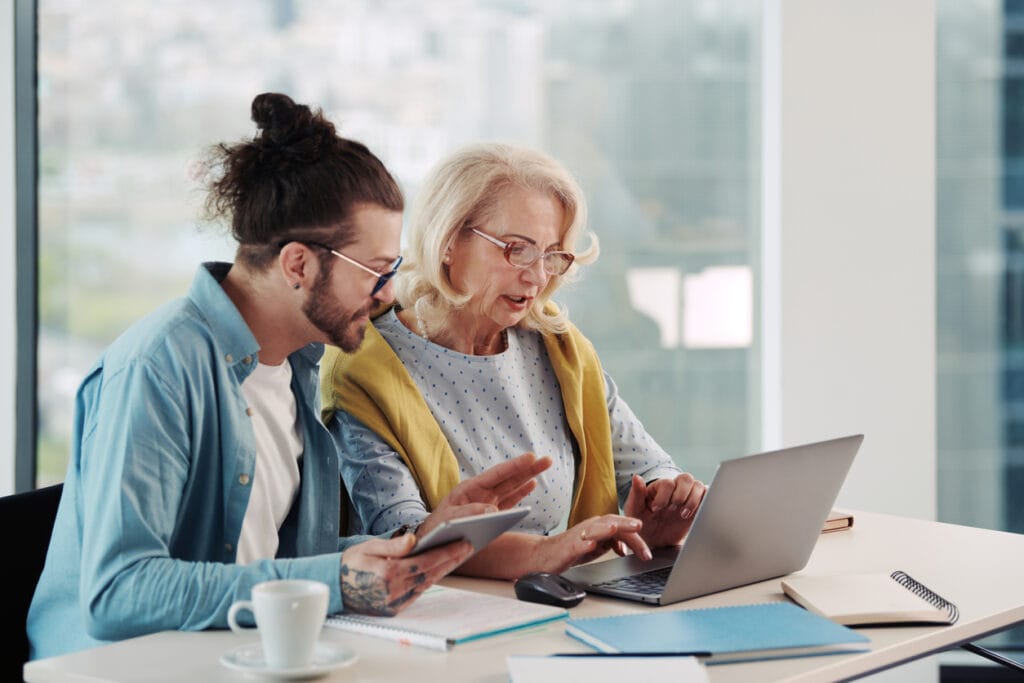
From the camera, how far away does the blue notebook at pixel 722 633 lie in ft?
4.53

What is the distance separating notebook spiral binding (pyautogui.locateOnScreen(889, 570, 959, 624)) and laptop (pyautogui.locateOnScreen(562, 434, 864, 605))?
14 cm

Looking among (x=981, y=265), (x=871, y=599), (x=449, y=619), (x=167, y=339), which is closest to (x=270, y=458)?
(x=167, y=339)

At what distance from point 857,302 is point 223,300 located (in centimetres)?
212

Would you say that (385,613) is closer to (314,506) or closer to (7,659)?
(314,506)

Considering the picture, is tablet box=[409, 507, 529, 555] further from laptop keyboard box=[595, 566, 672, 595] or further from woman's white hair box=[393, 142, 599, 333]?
woman's white hair box=[393, 142, 599, 333]

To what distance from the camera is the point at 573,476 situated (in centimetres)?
237

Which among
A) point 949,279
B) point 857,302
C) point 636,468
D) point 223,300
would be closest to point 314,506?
point 223,300

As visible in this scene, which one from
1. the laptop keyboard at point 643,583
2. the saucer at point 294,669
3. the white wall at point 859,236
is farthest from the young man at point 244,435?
the white wall at point 859,236

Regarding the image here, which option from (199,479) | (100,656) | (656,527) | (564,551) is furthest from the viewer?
(656,527)

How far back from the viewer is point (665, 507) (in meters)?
2.06

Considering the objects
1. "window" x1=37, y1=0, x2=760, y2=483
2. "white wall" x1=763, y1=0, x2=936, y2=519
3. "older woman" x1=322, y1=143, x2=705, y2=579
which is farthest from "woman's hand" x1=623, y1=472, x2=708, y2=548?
"window" x1=37, y1=0, x2=760, y2=483

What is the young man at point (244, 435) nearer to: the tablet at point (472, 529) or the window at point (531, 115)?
the tablet at point (472, 529)

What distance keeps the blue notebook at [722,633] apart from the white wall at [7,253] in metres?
2.55

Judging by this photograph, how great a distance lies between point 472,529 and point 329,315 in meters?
0.48
